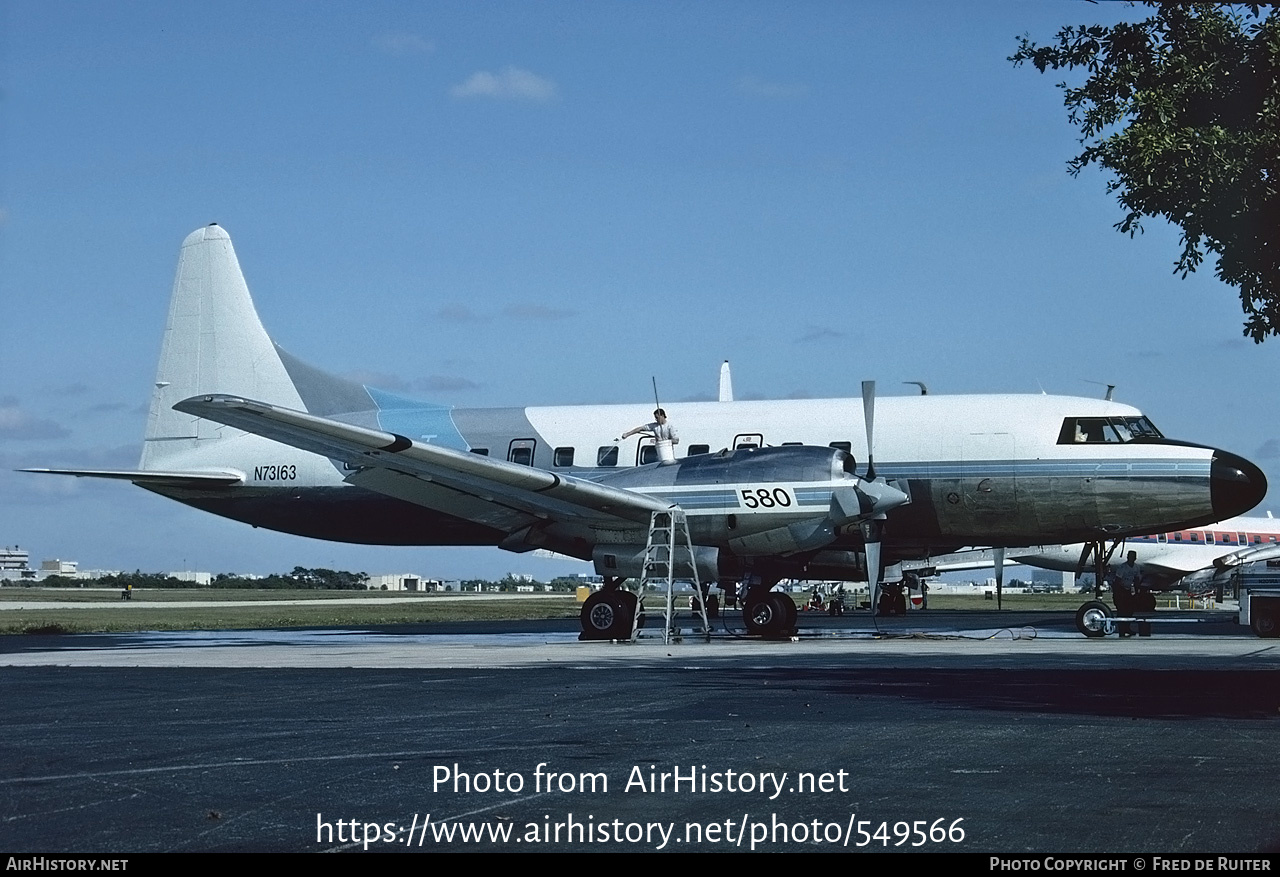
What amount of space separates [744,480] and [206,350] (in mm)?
14445

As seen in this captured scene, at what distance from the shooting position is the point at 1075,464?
25.5 m

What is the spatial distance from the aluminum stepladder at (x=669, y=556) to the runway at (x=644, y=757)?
19.0 feet

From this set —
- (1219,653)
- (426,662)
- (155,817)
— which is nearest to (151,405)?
(426,662)

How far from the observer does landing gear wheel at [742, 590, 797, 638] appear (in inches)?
1035

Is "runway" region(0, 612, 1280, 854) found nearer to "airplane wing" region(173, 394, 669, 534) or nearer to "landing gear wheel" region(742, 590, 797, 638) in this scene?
"airplane wing" region(173, 394, 669, 534)

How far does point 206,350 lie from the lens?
3209cm

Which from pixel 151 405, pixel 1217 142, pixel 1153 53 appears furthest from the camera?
pixel 151 405

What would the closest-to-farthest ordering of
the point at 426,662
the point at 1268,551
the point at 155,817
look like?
1. the point at 155,817
2. the point at 426,662
3. the point at 1268,551

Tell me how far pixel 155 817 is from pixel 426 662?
12.6 metres

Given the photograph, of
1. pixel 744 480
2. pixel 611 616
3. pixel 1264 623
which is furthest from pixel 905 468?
pixel 1264 623

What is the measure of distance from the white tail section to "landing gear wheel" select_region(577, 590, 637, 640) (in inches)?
405

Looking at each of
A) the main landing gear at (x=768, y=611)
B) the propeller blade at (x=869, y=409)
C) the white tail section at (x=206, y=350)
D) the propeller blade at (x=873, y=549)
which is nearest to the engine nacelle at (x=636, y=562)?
the main landing gear at (x=768, y=611)

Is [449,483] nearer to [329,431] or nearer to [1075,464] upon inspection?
[329,431]

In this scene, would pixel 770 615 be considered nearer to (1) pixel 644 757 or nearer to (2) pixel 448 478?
(2) pixel 448 478
